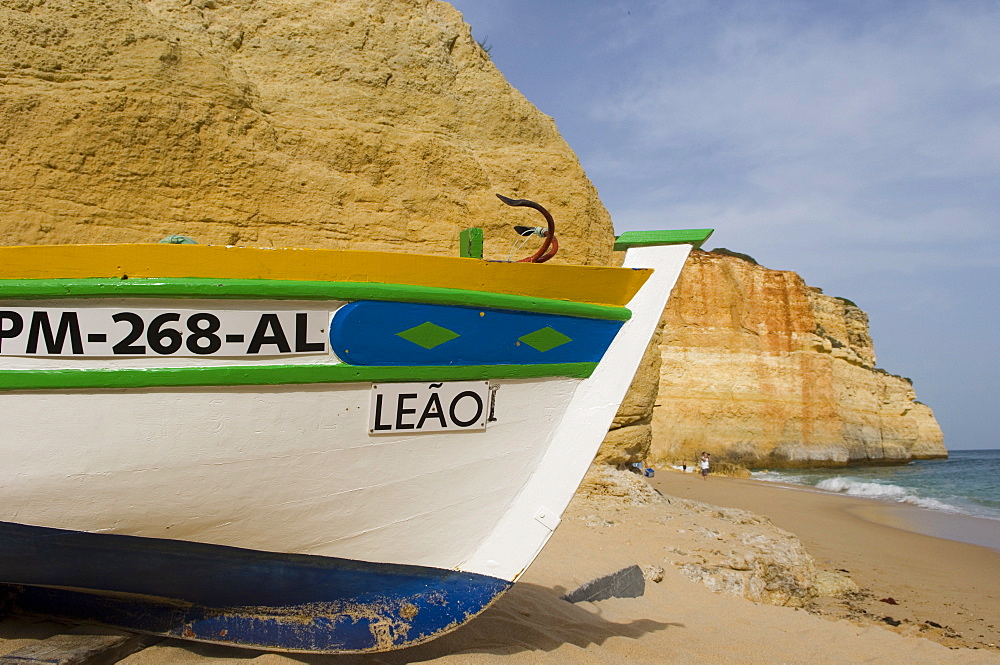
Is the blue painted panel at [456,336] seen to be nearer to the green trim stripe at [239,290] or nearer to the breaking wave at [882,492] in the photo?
the green trim stripe at [239,290]

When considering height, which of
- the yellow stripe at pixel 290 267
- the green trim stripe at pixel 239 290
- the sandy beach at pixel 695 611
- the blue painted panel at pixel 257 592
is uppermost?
the yellow stripe at pixel 290 267

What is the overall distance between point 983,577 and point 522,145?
842 cm

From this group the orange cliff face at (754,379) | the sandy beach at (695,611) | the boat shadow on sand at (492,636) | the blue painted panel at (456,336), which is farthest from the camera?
the orange cliff face at (754,379)

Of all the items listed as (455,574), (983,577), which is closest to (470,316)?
(455,574)

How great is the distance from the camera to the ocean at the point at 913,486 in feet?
57.5

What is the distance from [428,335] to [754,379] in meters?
31.4

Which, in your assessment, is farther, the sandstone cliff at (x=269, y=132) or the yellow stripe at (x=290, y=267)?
the sandstone cliff at (x=269, y=132)

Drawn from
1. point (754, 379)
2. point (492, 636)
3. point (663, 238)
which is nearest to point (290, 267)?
point (663, 238)

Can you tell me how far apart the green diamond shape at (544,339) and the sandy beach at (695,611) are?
1282mm

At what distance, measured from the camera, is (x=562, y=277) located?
274 cm

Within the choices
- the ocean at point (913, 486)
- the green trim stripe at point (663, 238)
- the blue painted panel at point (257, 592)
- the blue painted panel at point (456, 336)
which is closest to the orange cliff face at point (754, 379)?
the ocean at point (913, 486)

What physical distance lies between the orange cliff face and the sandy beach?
19122 mm

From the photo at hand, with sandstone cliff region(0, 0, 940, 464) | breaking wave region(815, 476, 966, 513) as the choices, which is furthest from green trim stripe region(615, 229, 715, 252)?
breaking wave region(815, 476, 966, 513)

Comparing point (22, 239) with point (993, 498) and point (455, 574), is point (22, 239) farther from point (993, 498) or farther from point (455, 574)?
point (993, 498)
